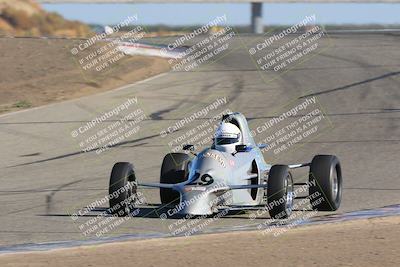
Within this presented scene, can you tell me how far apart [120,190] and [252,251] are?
10.3 feet

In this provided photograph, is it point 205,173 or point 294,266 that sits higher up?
point 205,173

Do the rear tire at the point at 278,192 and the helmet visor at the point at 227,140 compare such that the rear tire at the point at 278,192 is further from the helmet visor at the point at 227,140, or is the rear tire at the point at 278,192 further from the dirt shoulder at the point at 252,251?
the helmet visor at the point at 227,140

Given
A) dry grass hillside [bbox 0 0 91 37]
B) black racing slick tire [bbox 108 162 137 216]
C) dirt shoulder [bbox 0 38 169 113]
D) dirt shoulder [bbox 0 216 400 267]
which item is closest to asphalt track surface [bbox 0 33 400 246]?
black racing slick tire [bbox 108 162 137 216]

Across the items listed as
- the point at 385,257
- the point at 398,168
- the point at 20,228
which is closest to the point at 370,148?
the point at 398,168

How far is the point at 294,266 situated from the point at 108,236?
3.29 meters

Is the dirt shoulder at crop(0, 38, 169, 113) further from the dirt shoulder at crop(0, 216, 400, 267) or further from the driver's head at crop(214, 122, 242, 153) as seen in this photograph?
the dirt shoulder at crop(0, 216, 400, 267)

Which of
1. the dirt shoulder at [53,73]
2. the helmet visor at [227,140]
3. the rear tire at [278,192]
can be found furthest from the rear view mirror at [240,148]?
the dirt shoulder at [53,73]

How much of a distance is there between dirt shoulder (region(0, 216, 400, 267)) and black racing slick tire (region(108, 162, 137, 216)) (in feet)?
5.78

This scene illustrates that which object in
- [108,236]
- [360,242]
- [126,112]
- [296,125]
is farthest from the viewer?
[126,112]

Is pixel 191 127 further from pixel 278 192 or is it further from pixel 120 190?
pixel 278 192

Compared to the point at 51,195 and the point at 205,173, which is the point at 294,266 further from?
the point at 51,195

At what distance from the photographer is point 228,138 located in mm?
14508

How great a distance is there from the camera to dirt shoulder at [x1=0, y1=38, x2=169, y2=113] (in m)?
30.3

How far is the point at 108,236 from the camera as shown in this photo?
12961 millimetres
